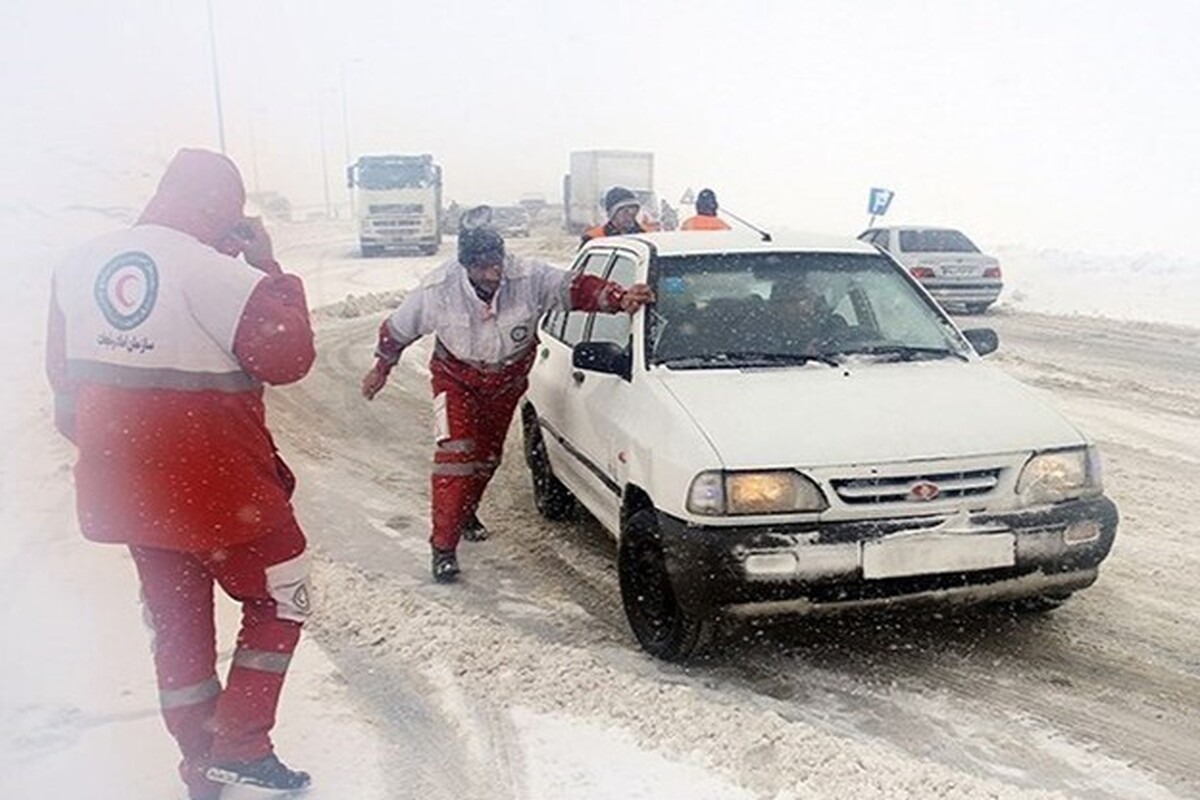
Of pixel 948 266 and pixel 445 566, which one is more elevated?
pixel 445 566

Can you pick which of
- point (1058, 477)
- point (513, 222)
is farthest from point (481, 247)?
point (513, 222)

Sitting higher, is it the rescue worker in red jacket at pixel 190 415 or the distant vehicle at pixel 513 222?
the rescue worker in red jacket at pixel 190 415

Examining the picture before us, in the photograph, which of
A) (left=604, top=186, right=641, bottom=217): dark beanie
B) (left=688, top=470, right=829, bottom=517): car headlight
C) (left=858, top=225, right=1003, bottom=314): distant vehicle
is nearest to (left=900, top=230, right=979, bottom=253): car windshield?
(left=858, top=225, right=1003, bottom=314): distant vehicle

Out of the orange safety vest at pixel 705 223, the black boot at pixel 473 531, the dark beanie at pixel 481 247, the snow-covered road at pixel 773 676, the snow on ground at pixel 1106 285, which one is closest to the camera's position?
the snow-covered road at pixel 773 676

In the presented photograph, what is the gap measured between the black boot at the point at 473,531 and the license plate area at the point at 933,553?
266 centimetres

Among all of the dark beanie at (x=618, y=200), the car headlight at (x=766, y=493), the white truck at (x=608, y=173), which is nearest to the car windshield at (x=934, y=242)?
the dark beanie at (x=618, y=200)

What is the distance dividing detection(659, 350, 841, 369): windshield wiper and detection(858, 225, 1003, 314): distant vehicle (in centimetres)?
1370

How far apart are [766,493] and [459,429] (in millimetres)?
1964

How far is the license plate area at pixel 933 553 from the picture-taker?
12.5 ft

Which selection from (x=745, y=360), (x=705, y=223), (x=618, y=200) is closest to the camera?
(x=745, y=360)

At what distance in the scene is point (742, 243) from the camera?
17.8 ft

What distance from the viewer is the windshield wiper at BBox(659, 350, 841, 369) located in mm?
4656

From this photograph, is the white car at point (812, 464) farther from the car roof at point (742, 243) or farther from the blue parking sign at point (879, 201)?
the blue parking sign at point (879, 201)

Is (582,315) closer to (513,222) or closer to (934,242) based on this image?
(934,242)
